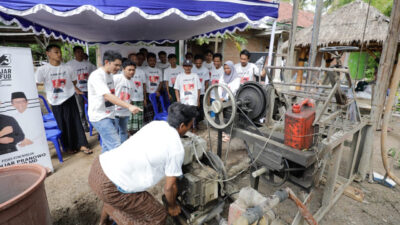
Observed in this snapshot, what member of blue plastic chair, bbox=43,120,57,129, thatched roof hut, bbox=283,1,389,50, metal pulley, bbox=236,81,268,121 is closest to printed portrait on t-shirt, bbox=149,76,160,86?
blue plastic chair, bbox=43,120,57,129

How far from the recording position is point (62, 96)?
368cm

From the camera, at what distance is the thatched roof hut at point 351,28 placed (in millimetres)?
7348

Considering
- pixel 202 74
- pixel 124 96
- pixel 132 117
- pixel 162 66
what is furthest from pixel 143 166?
pixel 162 66

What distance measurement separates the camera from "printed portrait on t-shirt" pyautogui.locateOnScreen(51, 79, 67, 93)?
3.57 metres

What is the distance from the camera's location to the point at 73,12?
9.14ft

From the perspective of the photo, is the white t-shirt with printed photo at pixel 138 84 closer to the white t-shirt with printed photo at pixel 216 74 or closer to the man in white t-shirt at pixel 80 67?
the man in white t-shirt at pixel 80 67

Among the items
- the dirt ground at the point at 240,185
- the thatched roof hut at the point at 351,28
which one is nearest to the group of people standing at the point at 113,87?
the dirt ground at the point at 240,185

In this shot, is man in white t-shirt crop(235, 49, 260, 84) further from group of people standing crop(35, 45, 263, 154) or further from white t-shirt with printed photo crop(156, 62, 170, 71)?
white t-shirt with printed photo crop(156, 62, 170, 71)

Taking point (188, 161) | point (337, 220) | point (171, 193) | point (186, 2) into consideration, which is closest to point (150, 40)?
point (186, 2)

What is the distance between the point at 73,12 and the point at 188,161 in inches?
98.5

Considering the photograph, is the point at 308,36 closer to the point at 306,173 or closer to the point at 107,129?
the point at 306,173

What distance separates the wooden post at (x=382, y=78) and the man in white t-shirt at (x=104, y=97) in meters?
3.86

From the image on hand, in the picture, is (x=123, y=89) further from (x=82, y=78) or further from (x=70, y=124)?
(x=82, y=78)

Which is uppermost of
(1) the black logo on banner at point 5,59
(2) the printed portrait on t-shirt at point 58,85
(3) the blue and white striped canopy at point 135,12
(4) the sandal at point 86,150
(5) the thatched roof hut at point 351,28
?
(5) the thatched roof hut at point 351,28
